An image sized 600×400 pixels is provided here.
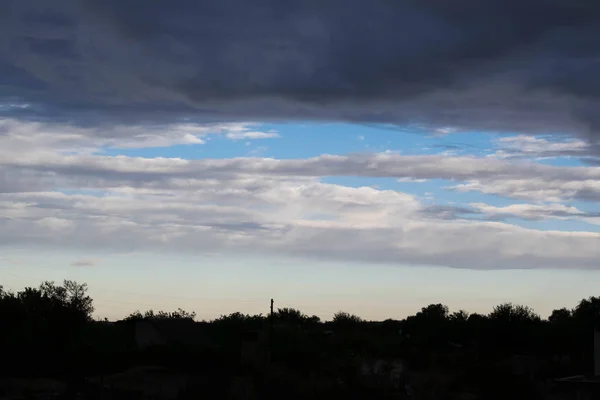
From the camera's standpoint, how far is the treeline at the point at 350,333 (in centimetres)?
7106

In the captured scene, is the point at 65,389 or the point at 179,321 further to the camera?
the point at 179,321

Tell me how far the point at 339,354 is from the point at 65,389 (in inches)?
1358

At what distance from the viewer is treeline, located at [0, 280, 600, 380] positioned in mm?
71062

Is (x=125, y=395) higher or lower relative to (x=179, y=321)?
lower

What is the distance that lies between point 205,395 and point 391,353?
37.3m

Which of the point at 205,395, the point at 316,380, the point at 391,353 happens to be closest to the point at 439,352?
the point at 391,353

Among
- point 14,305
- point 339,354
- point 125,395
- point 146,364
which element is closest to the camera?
point 125,395

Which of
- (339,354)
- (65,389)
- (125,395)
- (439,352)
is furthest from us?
(439,352)

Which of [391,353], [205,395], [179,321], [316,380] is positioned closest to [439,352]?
[391,353]

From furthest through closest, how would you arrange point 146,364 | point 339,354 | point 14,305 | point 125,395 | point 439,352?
point 439,352
point 339,354
point 14,305
point 146,364
point 125,395

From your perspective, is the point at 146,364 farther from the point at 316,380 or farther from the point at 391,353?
the point at 391,353

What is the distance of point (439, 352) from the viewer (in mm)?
100750

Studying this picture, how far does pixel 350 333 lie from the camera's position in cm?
11544

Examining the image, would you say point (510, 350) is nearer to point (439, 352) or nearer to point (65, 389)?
point (439, 352)
